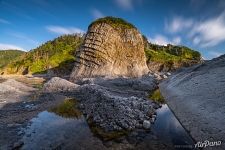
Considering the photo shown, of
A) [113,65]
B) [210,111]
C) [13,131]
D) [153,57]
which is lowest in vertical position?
[13,131]

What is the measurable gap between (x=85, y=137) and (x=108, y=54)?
49.2m

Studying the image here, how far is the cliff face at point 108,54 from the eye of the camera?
6250cm

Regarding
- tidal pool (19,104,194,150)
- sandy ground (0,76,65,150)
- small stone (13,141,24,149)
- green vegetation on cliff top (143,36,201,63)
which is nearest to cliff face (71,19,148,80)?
sandy ground (0,76,65,150)

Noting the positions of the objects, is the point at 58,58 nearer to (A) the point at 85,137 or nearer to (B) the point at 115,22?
(B) the point at 115,22

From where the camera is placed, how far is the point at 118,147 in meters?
14.5

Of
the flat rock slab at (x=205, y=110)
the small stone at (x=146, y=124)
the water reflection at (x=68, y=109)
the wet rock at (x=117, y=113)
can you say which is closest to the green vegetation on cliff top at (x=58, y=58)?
the water reflection at (x=68, y=109)

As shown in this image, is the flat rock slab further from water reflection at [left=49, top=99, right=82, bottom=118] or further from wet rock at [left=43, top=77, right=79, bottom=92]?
wet rock at [left=43, top=77, right=79, bottom=92]

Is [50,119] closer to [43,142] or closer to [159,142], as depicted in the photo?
[43,142]

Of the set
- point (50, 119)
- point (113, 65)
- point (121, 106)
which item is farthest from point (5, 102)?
point (113, 65)

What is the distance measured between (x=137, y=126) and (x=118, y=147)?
12.9 feet

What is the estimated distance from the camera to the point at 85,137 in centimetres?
1585

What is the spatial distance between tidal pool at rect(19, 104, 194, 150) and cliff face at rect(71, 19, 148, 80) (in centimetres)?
4165

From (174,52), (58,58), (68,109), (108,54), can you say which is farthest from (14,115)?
(174,52)

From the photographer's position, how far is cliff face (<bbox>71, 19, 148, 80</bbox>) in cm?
6250
